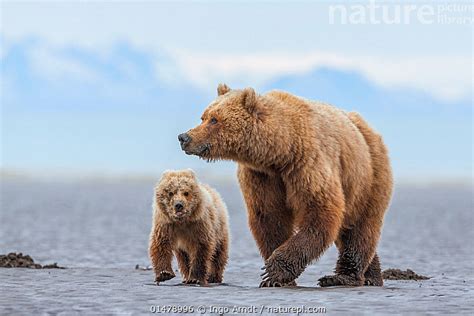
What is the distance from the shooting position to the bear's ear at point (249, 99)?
12.5 m

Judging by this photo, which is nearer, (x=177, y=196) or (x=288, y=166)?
(x=288, y=166)

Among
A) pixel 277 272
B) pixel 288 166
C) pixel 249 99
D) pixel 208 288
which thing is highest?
pixel 249 99

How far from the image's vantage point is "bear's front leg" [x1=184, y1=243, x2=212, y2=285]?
547 inches

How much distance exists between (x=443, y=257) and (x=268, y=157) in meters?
9.81

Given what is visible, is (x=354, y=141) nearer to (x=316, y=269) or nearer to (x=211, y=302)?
(x=211, y=302)

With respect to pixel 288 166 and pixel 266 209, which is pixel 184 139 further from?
pixel 266 209

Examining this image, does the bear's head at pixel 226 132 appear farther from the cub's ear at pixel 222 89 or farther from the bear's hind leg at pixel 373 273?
the bear's hind leg at pixel 373 273

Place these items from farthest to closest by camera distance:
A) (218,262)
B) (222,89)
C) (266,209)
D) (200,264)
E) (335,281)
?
(218,262) → (200,264) → (335,281) → (222,89) → (266,209)

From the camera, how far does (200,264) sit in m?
14.0

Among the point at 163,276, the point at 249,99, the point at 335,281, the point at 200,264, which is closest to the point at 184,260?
the point at 200,264

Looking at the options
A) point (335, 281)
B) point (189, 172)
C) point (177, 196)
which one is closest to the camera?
point (335, 281)

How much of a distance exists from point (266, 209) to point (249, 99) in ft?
4.18

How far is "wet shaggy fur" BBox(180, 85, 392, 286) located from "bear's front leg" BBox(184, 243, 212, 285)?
0.96 m

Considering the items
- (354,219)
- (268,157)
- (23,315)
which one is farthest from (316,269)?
(23,315)
